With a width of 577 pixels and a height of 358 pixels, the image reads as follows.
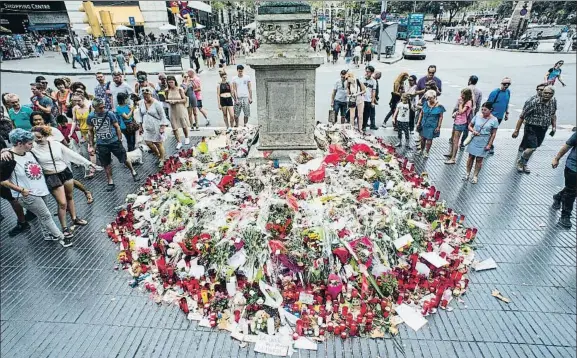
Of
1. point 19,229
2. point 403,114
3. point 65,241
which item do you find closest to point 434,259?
point 403,114

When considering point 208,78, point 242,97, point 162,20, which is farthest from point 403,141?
point 162,20

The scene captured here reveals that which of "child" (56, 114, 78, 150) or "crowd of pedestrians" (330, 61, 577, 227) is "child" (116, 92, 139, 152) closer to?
"child" (56, 114, 78, 150)

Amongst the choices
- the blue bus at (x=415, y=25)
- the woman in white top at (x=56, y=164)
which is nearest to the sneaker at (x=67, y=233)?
the woman in white top at (x=56, y=164)

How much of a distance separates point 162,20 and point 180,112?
26.3 metres

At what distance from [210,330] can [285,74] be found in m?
4.00

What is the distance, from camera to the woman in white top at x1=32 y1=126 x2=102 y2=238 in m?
5.19

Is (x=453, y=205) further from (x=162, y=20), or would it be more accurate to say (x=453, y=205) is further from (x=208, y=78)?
(x=162, y=20)

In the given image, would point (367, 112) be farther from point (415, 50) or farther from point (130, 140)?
point (415, 50)

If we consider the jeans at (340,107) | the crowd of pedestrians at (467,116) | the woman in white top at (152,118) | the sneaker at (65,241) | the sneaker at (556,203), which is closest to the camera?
the sneaker at (65,241)

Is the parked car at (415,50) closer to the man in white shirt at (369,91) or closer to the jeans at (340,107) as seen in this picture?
the man in white shirt at (369,91)

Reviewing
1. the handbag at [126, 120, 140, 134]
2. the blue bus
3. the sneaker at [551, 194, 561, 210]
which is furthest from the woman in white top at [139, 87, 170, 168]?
the blue bus

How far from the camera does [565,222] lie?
5.61m

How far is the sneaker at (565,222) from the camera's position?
5.57m

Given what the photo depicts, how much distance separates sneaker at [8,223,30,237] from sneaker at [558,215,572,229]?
8351 millimetres
